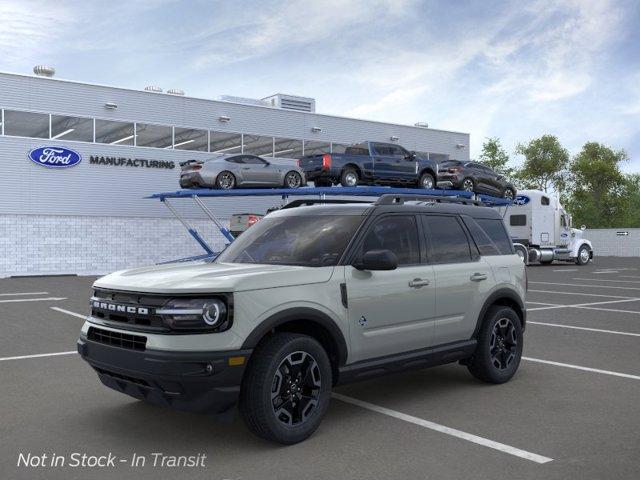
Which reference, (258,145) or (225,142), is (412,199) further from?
(258,145)

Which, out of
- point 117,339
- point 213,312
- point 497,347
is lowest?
point 497,347

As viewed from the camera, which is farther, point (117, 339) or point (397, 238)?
point (397, 238)

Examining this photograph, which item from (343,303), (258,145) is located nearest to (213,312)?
→ (343,303)

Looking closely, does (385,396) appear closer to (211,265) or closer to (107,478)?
(211,265)

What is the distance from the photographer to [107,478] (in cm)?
418

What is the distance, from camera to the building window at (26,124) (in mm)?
26859

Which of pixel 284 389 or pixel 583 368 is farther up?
pixel 284 389

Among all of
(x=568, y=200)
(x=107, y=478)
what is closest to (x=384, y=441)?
(x=107, y=478)

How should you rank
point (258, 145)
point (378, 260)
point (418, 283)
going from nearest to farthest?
point (378, 260)
point (418, 283)
point (258, 145)

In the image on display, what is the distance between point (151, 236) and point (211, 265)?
25.5 m

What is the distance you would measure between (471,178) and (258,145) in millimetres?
11610

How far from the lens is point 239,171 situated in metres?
25.4

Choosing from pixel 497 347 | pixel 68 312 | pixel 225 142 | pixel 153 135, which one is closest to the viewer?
pixel 497 347

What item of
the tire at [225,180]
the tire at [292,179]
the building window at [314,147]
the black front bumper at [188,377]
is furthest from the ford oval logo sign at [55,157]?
the black front bumper at [188,377]
